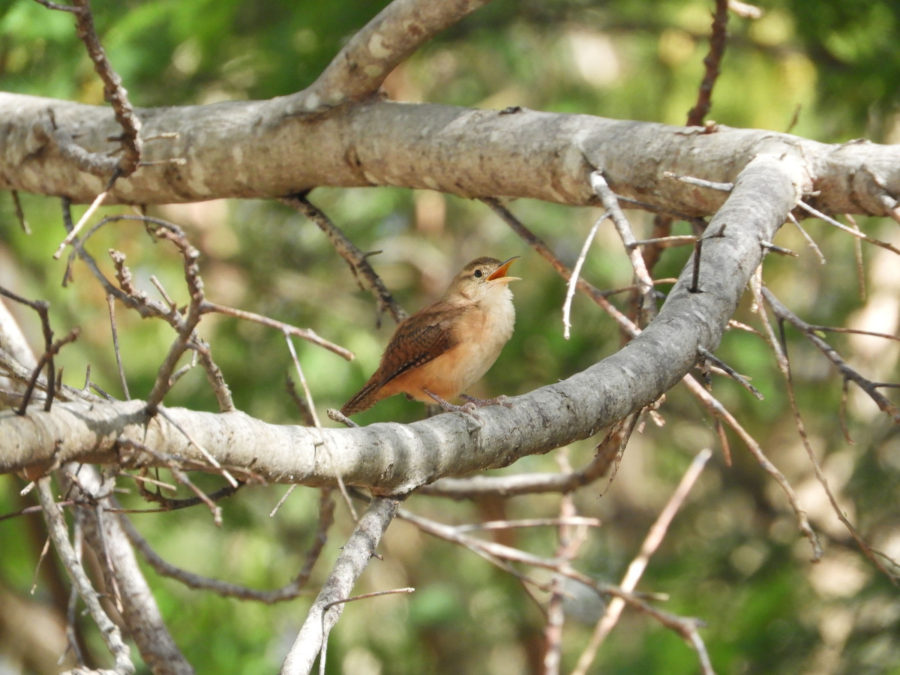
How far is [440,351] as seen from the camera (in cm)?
417

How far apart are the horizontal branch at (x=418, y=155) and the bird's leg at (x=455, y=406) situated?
723 mm

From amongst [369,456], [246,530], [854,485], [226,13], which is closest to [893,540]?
[854,485]

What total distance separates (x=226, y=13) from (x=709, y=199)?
128 inches

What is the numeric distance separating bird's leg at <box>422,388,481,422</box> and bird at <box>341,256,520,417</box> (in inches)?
0.6

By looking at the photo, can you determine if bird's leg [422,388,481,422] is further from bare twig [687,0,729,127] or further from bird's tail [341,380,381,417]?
bare twig [687,0,729,127]

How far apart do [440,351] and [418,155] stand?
0.93 metres

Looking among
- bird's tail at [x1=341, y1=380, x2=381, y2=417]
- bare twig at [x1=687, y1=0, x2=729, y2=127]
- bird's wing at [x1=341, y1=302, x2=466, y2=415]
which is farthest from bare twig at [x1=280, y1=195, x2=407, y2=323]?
bare twig at [x1=687, y1=0, x2=729, y2=127]

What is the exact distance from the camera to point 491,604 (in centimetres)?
749

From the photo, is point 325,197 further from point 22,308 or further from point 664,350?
point 664,350

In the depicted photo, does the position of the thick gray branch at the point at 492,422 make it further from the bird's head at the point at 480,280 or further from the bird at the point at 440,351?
the bird's head at the point at 480,280

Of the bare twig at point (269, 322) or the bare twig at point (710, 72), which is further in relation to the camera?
the bare twig at point (710, 72)

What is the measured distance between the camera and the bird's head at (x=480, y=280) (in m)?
4.52

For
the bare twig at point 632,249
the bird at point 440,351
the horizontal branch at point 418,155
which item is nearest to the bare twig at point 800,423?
the bare twig at point 632,249

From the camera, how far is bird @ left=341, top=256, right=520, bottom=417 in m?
4.16
